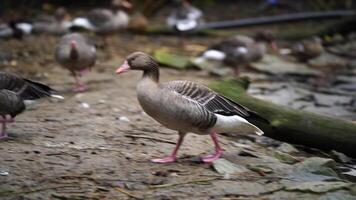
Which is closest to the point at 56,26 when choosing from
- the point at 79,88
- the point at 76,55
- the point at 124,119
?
the point at 76,55

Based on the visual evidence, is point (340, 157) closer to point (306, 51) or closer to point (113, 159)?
point (113, 159)

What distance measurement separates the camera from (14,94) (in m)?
6.14

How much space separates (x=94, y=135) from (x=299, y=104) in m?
3.78

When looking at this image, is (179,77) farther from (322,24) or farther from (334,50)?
(322,24)

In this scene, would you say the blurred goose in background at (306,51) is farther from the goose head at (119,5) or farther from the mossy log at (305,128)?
the mossy log at (305,128)

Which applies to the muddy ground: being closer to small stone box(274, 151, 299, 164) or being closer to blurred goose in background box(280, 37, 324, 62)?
small stone box(274, 151, 299, 164)

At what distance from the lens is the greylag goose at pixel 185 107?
5.27 meters

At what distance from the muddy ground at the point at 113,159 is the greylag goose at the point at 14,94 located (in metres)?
0.21

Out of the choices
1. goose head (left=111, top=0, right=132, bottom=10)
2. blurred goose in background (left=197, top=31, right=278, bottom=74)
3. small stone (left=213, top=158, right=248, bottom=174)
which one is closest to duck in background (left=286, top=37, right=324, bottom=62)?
blurred goose in background (left=197, top=31, right=278, bottom=74)

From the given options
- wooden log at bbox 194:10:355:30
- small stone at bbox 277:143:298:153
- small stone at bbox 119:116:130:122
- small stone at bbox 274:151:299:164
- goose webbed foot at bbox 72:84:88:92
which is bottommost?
small stone at bbox 274:151:299:164

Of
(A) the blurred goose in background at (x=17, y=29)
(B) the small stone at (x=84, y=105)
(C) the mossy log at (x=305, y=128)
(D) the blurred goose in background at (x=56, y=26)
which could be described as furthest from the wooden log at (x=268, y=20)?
(C) the mossy log at (x=305, y=128)

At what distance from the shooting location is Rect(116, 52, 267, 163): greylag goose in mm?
5270

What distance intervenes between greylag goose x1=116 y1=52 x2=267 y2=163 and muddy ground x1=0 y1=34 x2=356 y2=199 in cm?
34

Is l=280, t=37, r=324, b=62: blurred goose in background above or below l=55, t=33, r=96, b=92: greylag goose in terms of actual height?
above
